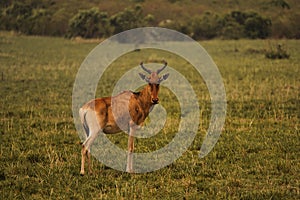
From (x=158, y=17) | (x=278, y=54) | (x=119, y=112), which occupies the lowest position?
(x=119, y=112)

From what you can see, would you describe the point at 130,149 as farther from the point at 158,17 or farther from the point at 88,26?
the point at 158,17

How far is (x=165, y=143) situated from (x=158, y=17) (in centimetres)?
4253

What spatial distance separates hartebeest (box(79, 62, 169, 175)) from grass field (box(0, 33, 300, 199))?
0.71 metres

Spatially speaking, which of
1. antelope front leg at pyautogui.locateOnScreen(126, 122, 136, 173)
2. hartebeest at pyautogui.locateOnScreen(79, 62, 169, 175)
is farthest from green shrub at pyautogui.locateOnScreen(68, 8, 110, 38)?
antelope front leg at pyautogui.locateOnScreen(126, 122, 136, 173)

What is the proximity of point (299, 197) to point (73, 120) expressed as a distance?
24.4 feet

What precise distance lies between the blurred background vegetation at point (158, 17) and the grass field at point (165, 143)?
21924 millimetres

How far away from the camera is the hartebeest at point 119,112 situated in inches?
310

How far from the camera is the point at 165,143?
33.6ft

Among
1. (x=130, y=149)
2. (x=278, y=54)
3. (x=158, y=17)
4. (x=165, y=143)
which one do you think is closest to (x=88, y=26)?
(x=158, y=17)

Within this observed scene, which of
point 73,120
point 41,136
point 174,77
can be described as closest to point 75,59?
point 174,77

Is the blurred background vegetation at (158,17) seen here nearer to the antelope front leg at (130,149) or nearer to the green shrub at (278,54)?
the green shrub at (278,54)

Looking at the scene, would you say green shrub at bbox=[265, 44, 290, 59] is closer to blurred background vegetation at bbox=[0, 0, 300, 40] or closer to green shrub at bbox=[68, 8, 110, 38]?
blurred background vegetation at bbox=[0, 0, 300, 40]

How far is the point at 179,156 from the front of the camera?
9227mm

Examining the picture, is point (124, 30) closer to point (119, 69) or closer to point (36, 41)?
point (36, 41)
